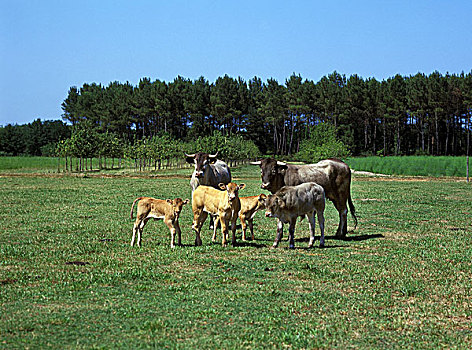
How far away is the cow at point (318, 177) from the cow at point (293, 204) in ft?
5.82

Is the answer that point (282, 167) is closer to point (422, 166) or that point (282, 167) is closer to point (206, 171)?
point (206, 171)

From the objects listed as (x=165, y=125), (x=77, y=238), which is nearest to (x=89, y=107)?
(x=165, y=125)

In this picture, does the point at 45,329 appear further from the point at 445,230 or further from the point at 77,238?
the point at 445,230

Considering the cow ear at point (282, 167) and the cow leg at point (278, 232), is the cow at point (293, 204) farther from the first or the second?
the cow ear at point (282, 167)

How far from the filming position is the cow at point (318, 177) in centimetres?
1501

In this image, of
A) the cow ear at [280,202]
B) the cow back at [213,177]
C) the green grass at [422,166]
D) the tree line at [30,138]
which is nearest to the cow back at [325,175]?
the cow ear at [280,202]

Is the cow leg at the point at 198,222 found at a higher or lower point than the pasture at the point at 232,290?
higher

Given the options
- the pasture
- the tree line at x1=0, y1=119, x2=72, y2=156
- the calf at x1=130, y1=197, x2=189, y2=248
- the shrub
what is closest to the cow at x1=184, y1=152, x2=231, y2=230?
the pasture

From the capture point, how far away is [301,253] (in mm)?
12516

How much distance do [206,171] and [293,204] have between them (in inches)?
220

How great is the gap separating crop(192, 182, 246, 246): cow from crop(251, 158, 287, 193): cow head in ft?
4.66

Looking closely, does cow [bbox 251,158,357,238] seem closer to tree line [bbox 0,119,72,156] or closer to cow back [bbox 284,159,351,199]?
cow back [bbox 284,159,351,199]

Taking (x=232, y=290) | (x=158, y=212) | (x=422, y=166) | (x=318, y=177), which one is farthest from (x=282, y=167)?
(x=422, y=166)

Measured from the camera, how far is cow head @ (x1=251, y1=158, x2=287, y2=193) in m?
14.9
